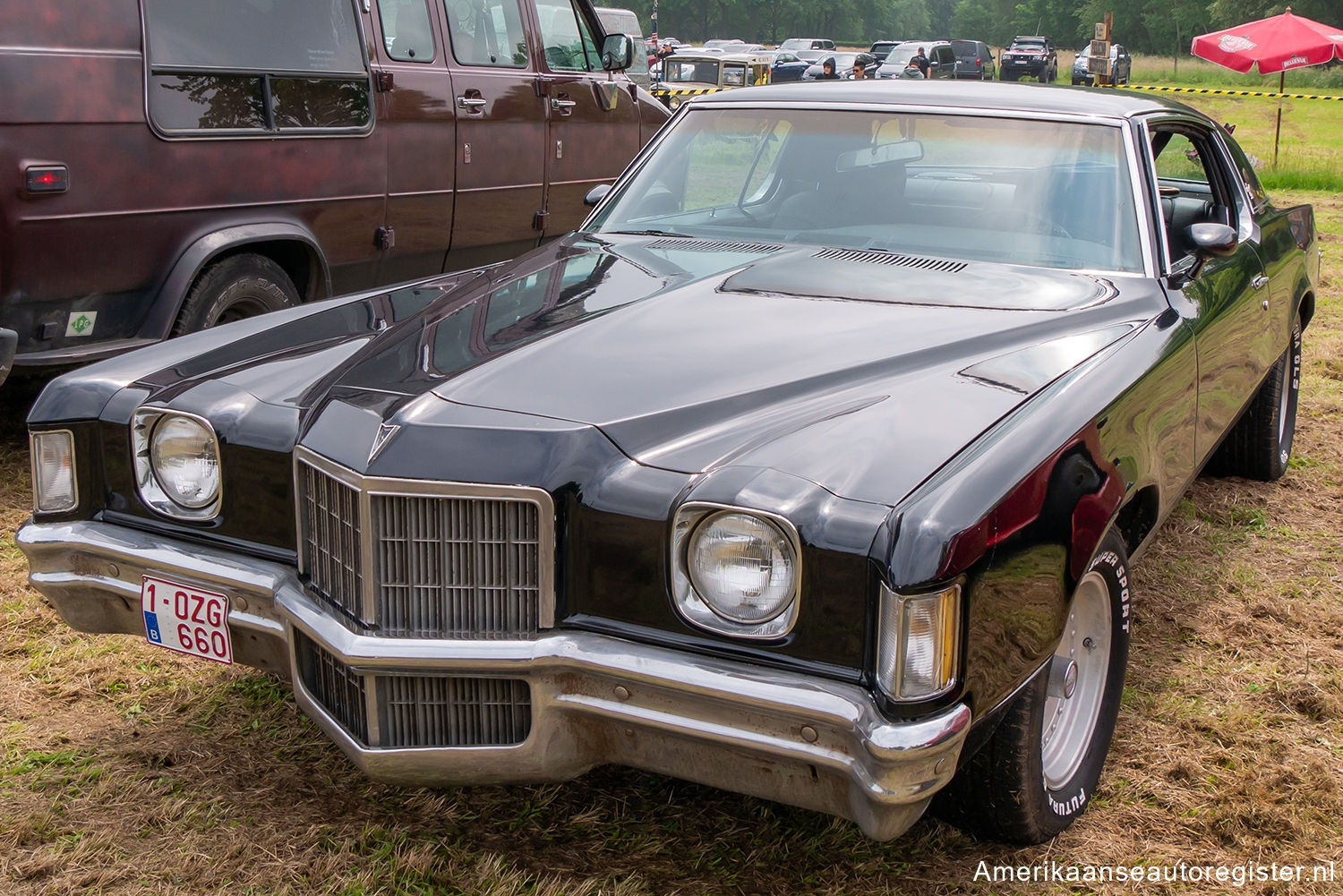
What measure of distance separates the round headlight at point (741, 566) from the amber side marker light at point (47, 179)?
3307 mm

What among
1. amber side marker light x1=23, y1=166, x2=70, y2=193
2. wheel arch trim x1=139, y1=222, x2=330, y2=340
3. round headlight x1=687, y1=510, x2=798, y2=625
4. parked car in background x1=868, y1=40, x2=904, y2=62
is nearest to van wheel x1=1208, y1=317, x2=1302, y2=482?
round headlight x1=687, y1=510, x2=798, y2=625

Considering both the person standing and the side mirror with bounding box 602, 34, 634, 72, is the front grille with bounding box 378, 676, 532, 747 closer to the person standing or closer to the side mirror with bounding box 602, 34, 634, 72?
the side mirror with bounding box 602, 34, 634, 72

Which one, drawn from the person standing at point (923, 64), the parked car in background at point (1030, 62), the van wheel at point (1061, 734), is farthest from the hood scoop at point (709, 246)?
the parked car in background at point (1030, 62)

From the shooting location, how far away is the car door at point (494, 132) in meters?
6.23

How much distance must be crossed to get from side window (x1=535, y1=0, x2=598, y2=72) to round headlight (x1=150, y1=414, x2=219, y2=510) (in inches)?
184

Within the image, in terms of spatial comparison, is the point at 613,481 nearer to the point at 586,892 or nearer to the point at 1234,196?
the point at 586,892

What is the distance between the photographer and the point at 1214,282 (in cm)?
358

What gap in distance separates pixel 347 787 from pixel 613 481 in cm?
119

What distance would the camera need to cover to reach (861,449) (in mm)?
2246

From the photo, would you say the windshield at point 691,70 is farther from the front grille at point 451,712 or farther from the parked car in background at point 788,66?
the front grille at point 451,712

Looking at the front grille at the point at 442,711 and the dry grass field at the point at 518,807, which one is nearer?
the front grille at the point at 442,711

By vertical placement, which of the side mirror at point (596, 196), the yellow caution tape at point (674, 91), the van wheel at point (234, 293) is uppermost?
the yellow caution tape at point (674, 91)

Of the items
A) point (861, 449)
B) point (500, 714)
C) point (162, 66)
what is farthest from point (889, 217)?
point (162, 66)

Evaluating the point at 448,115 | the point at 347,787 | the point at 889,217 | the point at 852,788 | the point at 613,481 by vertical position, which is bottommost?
the point at 347,787
